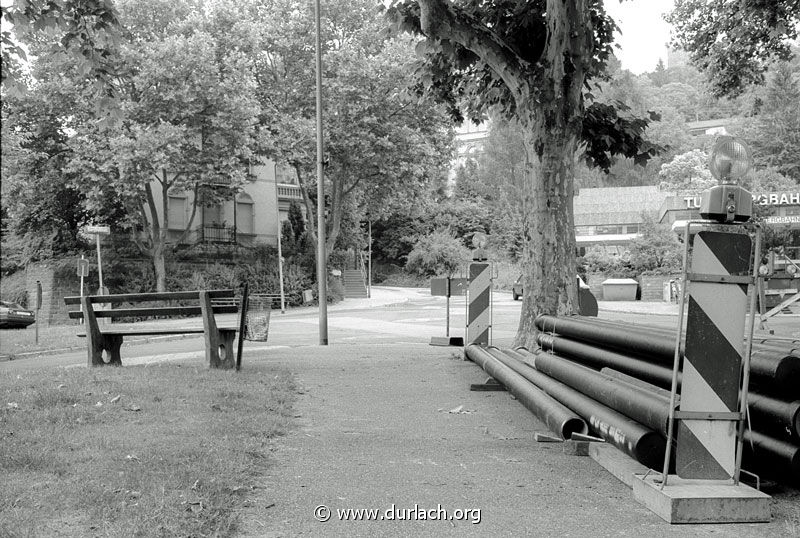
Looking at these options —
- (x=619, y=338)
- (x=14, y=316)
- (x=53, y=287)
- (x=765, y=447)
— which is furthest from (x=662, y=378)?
(x=53, y=287)

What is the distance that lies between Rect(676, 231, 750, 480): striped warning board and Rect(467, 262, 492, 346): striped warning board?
694cm

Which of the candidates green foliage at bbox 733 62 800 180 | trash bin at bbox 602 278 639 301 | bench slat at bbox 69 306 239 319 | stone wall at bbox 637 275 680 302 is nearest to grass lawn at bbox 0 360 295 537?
bench slat at bbox 69 306 239 319

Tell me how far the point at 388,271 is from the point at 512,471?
57.6 m

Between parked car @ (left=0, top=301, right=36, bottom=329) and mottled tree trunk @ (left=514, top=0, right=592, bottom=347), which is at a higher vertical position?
mottled tree trunk @ (left=514, top=0, right=592, bottom=347)

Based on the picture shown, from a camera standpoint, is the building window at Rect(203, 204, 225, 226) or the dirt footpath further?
the building window at Rect(203, 204, 225, 226)

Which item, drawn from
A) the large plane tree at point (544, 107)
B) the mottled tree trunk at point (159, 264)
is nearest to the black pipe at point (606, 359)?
the large plane tree at point (544, 107)

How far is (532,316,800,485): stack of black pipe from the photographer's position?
418 centimetres

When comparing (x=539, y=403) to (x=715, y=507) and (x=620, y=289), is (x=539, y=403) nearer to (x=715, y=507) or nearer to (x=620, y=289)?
(x=715, y=507)

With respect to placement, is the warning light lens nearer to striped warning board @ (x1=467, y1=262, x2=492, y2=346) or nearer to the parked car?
striped warning board @ (x1=467, y1=262, x2=492, y2=346)

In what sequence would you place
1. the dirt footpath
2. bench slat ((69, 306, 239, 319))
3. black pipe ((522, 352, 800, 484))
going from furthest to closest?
bench slat ((69, 306, 239, 319)) → black pipe ((522, 352, 800, 484)) → the dirt footpath

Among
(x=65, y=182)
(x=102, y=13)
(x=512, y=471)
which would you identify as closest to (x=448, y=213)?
(x=65, y=182)

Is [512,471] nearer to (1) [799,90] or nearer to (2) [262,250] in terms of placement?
(2) [262,250]

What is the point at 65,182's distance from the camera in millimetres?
31766

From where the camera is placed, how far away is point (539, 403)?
655cm
